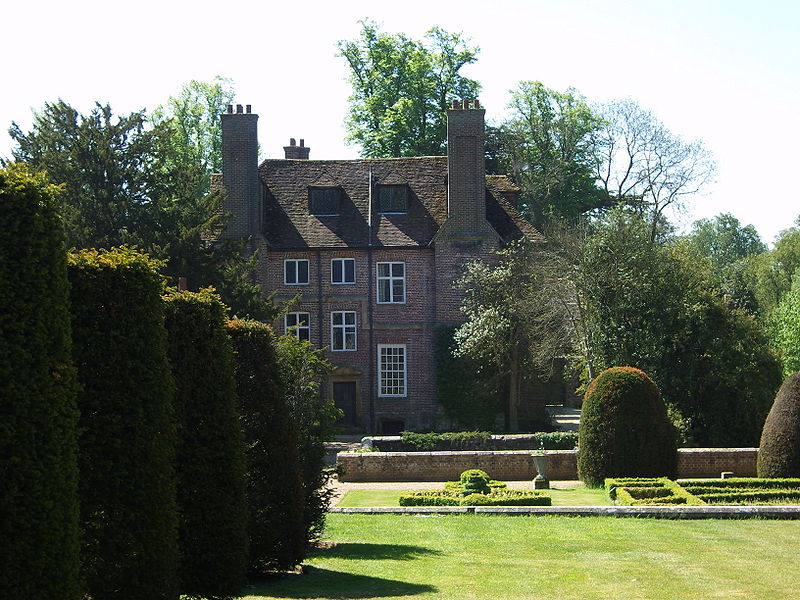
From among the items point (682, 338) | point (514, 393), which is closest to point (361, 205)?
point (514, 393)

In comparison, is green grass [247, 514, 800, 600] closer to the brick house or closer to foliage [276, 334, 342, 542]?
foliage [276, 334, 342, 542]

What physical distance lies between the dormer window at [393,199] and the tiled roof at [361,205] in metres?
0.24

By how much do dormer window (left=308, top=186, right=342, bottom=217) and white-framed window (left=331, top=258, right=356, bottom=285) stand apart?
2381 millimetres

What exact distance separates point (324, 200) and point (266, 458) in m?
30.7

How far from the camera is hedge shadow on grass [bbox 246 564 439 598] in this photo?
1178 centimetres

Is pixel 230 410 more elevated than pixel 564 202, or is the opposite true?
pixel 564 202

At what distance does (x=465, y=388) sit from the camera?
132 ft

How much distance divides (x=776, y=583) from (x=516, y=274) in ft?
89.8

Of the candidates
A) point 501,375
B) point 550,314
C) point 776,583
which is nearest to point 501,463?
point 550,314

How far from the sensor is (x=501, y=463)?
94.0 ft

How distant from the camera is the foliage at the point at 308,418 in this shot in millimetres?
15508

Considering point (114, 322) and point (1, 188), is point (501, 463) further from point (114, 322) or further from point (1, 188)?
point (1, 188)

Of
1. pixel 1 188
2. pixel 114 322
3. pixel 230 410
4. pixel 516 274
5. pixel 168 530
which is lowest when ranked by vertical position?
pixel 168 530

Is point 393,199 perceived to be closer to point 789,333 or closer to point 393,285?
point 393,285
